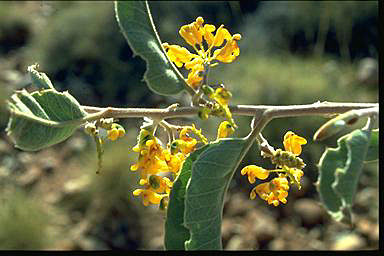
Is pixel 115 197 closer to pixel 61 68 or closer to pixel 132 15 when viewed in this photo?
pixel 61 68

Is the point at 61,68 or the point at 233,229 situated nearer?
the point at 233,229

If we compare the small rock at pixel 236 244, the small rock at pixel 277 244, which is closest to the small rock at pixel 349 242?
the small rock at pixel 277 244

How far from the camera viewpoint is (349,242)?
13.0 feet

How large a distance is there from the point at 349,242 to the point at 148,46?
137 inches

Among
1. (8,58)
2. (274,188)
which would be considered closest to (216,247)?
(274,188)

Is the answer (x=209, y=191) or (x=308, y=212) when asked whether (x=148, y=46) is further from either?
(x=308, y=212)

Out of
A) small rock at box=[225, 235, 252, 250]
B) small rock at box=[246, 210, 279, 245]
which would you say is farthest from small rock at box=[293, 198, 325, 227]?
small rock at box=[225, 235, 252, 250]

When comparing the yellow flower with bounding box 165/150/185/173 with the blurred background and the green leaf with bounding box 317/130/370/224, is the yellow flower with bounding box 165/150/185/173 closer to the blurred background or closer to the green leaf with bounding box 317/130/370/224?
the green leaf with bounding box 317/130/370/224

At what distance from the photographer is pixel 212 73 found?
18.0 feet

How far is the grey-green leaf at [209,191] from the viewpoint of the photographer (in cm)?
71

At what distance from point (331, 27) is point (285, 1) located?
0.56m

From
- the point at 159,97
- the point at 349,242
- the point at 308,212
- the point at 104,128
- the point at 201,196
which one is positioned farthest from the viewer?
the point at 159,97

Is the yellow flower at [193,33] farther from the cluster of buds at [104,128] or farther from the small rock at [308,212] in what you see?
the small rock at [308,212]

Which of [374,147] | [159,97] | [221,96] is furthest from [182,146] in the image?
[159,97]
